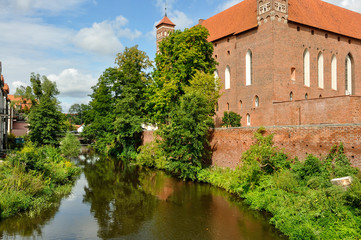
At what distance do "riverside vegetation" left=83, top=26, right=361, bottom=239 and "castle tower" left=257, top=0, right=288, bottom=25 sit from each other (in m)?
6.32

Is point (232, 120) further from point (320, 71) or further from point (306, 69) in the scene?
point (320, 71)

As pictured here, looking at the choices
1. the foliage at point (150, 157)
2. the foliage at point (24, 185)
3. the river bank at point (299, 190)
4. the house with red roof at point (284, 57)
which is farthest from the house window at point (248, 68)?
the foliage at point (24, 185)

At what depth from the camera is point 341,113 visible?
17891 mm

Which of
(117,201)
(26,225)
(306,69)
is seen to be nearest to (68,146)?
(117,201)

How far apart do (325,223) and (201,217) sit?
4.67m

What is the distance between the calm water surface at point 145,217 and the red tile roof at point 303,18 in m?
18.6

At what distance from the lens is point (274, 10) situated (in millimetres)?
24969

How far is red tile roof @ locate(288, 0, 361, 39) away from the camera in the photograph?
2728 cm

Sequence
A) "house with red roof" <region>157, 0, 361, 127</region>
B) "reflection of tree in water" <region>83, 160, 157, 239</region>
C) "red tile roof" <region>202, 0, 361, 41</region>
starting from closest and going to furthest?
"reflection of tree in water" <region>83, 160, 157, 239</region> < "house with red roof" <region>157, 0, 361, 127</region> < "red tile roof" <region>202, 0, 361, 41</region>

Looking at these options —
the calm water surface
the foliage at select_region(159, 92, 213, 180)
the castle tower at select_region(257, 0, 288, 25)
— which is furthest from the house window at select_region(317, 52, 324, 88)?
the calm water surface

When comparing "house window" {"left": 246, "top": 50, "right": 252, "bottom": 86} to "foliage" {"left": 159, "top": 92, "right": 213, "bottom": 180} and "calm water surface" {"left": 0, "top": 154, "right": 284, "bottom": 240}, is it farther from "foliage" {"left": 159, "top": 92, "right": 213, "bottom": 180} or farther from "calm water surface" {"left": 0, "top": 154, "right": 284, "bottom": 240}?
"calm water surface" {"left": 0, "top": 154, "right": 284, "bottom": 240}

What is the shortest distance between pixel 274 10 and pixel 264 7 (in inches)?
48.0

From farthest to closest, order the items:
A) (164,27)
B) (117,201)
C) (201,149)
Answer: (164,27) < (201,149) < (117,201)

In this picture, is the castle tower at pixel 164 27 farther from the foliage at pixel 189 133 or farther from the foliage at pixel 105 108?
the foliage at pixel 189 133
